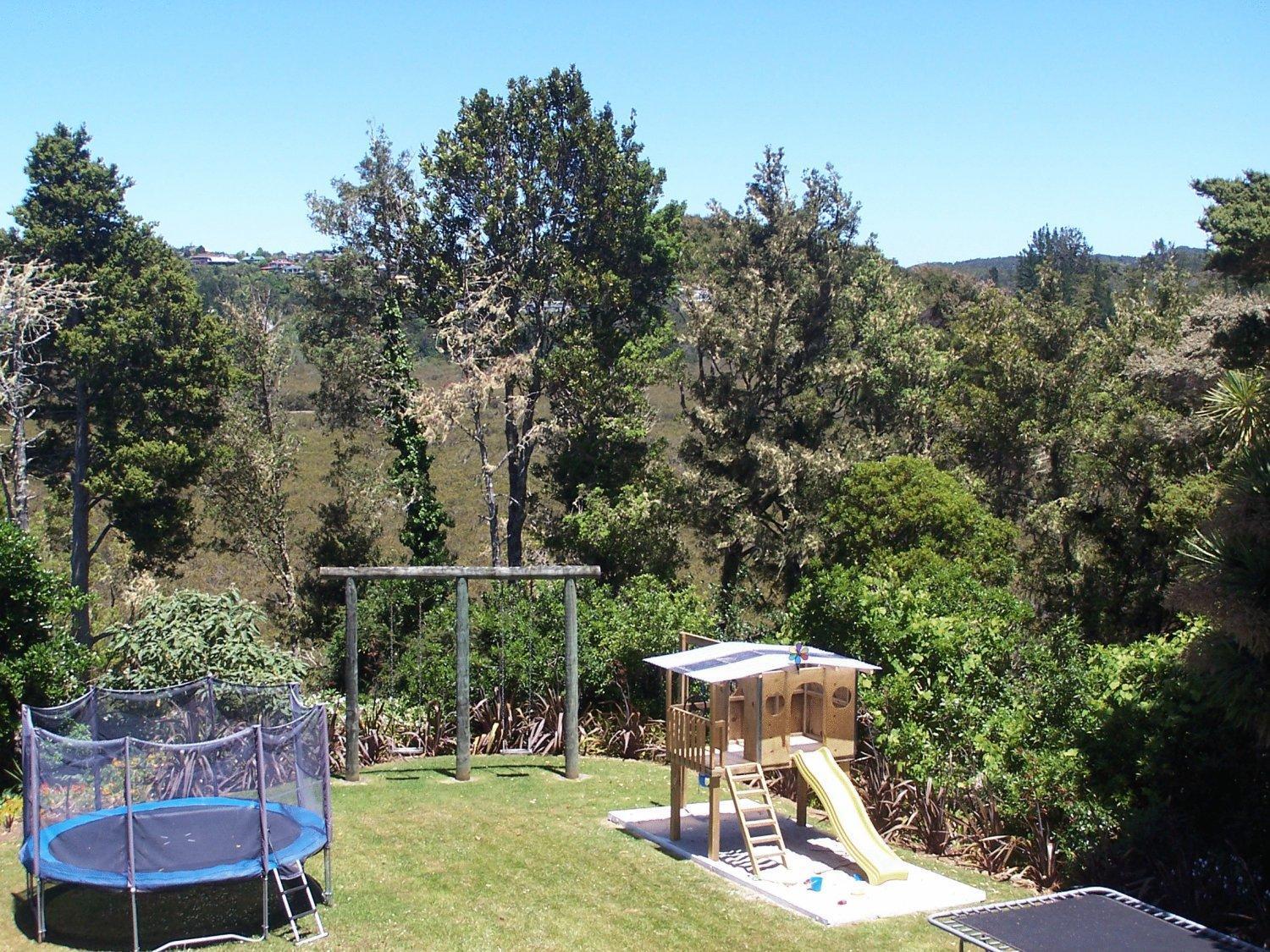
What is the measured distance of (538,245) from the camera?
3066 centimetres

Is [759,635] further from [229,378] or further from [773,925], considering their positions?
[229,378]

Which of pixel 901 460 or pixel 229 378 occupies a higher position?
pixel 229 378

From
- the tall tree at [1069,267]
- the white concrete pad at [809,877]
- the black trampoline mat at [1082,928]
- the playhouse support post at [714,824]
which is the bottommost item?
the white concrete pad at [809,877]

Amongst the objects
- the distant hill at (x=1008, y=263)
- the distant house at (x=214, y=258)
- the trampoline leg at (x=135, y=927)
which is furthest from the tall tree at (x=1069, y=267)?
the distant house at (x=214, y=258)

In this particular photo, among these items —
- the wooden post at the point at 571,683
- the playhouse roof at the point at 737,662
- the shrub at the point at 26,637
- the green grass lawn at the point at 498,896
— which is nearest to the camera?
the green grass lawn at the point at 498,896

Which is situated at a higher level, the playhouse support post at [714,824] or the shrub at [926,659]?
the shrub at [926,659]

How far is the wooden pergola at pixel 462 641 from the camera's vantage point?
16.1 meters

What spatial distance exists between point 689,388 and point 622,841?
1668 cm

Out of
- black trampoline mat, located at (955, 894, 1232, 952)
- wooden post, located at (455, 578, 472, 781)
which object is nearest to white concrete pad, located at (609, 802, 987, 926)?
black trampoline mat, located at (955, 894, 1232, 952)

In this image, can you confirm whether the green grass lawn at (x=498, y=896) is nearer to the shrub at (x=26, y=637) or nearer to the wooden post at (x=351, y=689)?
the wooden post at (x=351, y=689)

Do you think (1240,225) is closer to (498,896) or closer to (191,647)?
(498,896)

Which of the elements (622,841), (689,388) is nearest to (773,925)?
(622,841)

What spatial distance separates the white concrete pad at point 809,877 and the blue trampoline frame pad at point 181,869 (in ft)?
14.1

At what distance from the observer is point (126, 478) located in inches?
1108
